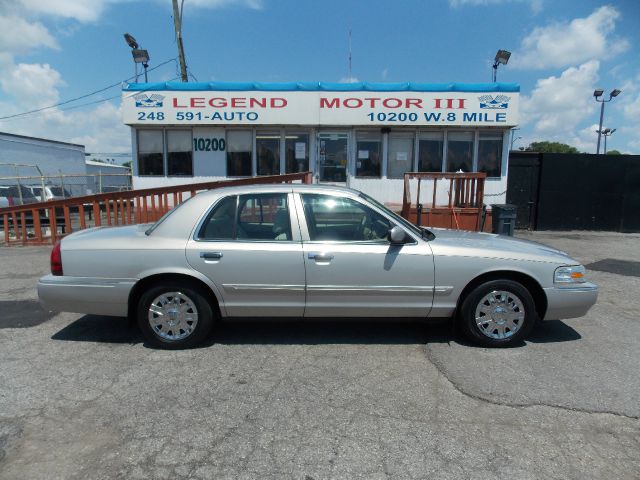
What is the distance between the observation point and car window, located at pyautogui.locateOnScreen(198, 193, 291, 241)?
13.7 feet

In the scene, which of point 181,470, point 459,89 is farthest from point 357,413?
point 459,89

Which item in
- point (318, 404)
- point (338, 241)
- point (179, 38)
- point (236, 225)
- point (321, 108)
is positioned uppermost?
point (179, 38)

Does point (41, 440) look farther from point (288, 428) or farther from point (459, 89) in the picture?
point (459, 89)

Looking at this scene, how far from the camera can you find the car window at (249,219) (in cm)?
417

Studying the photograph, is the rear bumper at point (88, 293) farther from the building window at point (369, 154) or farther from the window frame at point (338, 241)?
the building window at point (369, 154)

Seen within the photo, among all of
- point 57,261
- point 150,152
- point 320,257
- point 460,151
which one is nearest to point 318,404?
point 320,257

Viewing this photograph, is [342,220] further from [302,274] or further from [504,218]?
[504,218]

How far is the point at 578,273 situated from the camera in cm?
422

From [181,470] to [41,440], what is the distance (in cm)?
103

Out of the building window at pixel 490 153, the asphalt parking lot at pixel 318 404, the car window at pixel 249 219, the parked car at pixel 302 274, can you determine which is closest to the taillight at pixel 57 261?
the parked car at pixel 302 274

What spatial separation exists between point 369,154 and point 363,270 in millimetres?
9947

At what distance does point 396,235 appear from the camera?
3.99 metres

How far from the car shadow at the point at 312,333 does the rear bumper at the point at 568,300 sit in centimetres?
40

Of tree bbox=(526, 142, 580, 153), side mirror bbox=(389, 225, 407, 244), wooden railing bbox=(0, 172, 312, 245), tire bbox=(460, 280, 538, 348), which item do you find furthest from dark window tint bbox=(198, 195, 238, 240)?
tree bbox=(526, 142, 580, 153)
